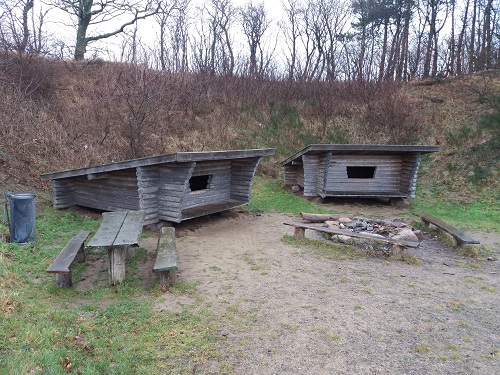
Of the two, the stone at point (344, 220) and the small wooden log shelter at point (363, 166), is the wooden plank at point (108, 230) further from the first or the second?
the small wooden log shelter at point (363, 166)

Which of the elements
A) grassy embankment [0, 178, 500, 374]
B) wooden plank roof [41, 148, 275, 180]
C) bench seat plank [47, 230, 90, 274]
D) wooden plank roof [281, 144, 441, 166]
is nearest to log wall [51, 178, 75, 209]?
wooden plank roof [41, 148, 275, 180]

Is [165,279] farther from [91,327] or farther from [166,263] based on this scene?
[91,327]

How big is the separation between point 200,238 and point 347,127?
12.9 m

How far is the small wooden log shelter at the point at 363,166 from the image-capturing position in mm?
12055

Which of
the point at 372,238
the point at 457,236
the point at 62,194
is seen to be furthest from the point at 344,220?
the point at 62,194

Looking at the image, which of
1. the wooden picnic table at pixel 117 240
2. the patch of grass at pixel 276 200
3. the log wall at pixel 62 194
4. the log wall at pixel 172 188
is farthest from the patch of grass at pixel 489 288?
the log wall at pixel 62 194

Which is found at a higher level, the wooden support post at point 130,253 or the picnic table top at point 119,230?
the picnic table top at point 119,230

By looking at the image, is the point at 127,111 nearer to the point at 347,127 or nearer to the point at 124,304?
the point at 347,127

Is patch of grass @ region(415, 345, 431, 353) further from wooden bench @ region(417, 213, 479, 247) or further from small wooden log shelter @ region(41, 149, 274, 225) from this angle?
small wooden log shelter @ region(41, 149, 274, 225)

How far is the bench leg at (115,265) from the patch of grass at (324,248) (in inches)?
147

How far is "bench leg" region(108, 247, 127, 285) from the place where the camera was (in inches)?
200

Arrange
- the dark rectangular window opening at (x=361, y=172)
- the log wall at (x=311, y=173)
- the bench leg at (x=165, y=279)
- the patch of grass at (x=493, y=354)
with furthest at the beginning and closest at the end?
the dark rectangular window opening at (x=361, y=172), the log wall at (x=311, y=173), the bench leg at (x=165, y=279), the patch of grass at (x=493, y=354)

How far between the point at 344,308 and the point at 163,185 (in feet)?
16.4

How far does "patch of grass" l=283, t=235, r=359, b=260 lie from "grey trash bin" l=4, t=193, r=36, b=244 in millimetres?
4947
